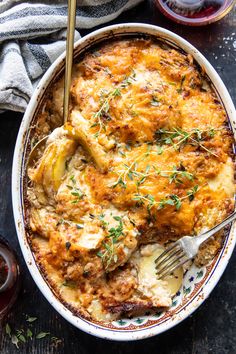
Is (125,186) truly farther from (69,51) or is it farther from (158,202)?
(69,51)

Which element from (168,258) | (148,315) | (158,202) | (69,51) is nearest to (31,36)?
(69,51)

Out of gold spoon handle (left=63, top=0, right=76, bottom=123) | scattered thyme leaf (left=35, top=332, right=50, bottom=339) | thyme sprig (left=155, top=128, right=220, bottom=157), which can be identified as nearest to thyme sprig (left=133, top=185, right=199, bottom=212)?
thyme sprig (left=155, top=128, right=220, bottom=157)

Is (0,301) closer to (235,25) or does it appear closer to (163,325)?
(163,325)

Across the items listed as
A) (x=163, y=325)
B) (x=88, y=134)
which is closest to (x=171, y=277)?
(x=163, y=325)

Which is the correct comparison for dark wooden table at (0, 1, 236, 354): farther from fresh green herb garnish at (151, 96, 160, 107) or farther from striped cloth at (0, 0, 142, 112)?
fresh green herb garnish at (151, 96, 160, 107)

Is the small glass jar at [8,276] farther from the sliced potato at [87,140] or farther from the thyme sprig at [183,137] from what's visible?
the thyme sprig at [183,137]

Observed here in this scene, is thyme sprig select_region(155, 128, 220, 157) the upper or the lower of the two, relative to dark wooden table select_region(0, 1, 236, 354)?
upper

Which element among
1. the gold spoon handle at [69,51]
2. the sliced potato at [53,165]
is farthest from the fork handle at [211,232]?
the gold spoon handle at [69,51]
